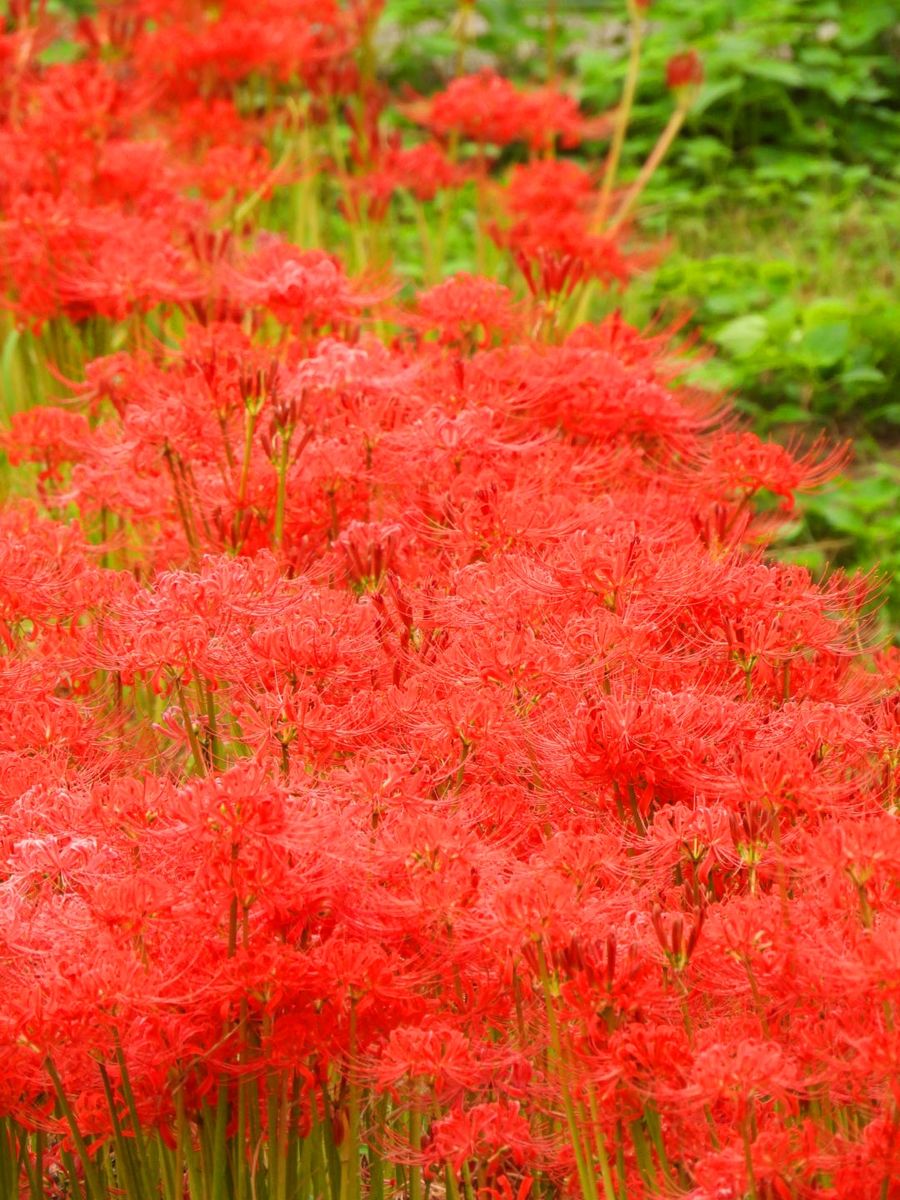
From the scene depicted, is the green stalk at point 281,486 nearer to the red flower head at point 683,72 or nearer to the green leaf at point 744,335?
the red flower head at point 683,72

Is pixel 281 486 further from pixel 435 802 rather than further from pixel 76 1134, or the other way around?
pixel 76 1134

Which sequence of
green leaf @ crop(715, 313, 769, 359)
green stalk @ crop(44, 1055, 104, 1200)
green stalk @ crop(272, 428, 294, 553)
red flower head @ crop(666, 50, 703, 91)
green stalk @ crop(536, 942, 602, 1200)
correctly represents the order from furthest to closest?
green leaf @ crop(715, 313, 769, 359) < red flower head @ crop(666, 50, 703, 91) < green stalk @ crop(272, 428, 294, 553) < green stalk @ crop(44, 1055, 104, 1200) < green stalk @ crop(536, 942, 602, 1200)

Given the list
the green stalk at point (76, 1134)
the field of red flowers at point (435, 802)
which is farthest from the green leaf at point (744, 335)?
the green stalk at point (76, 1134)

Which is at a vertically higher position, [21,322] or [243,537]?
[243,537]

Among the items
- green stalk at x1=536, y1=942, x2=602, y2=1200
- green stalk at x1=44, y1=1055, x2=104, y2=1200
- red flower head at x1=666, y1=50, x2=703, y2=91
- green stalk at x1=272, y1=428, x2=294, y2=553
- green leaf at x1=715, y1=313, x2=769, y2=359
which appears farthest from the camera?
green leaf at x1=715, y1=313, x2=769, y2=359

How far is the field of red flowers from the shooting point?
5.44 ft

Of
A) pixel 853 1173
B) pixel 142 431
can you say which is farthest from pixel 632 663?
pixel 142 431

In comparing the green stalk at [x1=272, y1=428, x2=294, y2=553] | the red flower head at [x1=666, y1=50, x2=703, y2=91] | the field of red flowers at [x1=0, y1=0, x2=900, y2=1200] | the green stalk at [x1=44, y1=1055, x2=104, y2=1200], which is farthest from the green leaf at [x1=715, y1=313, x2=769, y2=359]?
the green stalk at [x1=44, y1=1055, x2=104, y2=1200]

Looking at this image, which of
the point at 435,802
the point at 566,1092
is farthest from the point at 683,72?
the point at 566,1092

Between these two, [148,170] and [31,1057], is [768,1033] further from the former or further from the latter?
[148,170]

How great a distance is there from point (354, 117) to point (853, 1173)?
452cm

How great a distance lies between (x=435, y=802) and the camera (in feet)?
6.16

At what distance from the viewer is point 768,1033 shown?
1.71 metres

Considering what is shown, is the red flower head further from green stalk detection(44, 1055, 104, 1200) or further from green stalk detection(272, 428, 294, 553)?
green stalk detection(44, 1055, 104, 1200)
